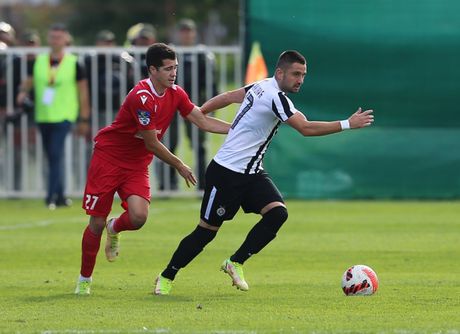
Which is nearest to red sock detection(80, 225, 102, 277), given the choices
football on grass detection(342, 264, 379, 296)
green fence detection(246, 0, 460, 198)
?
football on grass detection(342, 264, 379, 296)

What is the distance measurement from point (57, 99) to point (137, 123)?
8.28m

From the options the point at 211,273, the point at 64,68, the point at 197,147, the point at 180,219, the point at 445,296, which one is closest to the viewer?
the point at 445,296

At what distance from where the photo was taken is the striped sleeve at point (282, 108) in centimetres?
988

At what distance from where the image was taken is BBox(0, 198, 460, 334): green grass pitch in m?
8.41

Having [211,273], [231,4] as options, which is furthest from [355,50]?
[231,4]

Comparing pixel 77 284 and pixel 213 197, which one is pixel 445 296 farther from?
pixel 77 284

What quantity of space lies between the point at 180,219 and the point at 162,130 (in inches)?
244

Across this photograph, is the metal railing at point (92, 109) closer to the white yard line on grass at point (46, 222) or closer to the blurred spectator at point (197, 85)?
the blurred spectator at point (197, 85)

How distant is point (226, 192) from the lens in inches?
397

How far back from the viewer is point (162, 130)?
1021cm

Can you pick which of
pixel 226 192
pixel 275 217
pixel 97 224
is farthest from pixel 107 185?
pixel 275 217

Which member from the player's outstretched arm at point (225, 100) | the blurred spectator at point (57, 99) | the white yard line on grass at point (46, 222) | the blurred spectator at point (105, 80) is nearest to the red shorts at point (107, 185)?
the player's outstretched arm at point (225, 100)

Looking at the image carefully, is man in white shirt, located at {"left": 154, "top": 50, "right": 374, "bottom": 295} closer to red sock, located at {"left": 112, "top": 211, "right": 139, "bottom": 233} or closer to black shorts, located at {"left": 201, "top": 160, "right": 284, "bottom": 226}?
black shorts, located at {"left": 201, "top": 160, "right": 284, "bottom": 226}

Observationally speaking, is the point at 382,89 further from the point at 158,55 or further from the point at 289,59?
the point at 158,55
